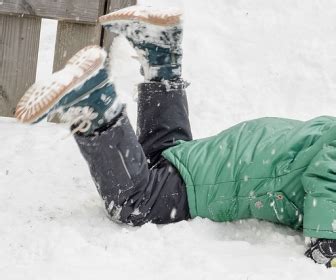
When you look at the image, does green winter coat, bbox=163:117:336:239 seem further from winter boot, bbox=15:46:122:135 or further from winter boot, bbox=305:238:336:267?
winter boot, bbox=15:46:122:135

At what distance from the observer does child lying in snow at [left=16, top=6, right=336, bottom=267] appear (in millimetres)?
2318

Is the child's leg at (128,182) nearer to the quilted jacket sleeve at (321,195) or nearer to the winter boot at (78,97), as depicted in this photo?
the winter boot at (78,97)

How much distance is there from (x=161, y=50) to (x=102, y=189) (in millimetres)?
821

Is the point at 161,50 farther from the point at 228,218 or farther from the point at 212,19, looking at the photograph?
the point at 212,19

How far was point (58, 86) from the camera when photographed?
2.24 metres

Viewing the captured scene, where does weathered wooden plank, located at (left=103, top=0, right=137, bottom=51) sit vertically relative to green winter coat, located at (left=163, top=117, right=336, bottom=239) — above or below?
above

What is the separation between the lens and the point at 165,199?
2686 millimetres

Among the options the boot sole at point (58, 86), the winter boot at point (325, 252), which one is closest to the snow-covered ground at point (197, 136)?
the winter boot at point (325, 252)

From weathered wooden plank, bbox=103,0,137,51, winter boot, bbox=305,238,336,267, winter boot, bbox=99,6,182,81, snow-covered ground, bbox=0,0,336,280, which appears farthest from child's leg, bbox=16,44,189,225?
weathered wooden plank, bbox=103,0,137,51

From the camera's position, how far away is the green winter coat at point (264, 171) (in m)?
2.44

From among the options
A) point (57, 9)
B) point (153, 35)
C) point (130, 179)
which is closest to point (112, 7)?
point (57, 9)

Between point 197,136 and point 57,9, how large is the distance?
1216 mm

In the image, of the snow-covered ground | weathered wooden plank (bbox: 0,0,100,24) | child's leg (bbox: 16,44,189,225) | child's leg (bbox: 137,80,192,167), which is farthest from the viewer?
weathered wooden plank (bbox: 0,0,100,24)

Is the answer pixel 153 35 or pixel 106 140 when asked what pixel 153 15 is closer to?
pixel 153 35
